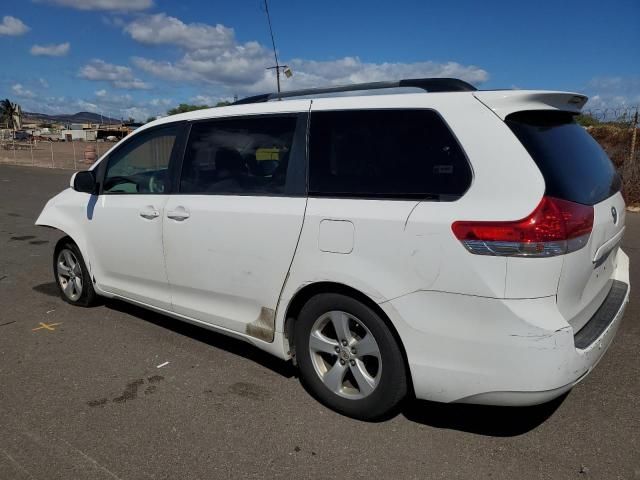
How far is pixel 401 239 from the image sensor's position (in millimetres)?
2588

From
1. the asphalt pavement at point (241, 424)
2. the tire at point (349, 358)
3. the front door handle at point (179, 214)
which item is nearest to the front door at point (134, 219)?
the front door handle at point (179, 214)

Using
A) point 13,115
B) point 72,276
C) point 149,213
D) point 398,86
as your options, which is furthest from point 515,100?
point 13,115

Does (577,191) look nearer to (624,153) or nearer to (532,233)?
(532,233)

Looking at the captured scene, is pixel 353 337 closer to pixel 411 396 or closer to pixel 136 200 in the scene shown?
pixel 411 396

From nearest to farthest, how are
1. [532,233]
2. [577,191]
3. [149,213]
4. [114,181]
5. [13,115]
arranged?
[532,233], [577,191], [149,213], [114,181], [13,115]

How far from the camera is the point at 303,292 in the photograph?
3.07 meters

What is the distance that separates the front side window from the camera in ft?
13.2

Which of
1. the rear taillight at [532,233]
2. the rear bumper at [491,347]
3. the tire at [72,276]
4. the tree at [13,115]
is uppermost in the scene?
the tree at [13,115]

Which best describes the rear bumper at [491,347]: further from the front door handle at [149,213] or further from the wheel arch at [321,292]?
the front door handle at [149,213]

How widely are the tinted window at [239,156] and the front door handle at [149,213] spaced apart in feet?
0.94

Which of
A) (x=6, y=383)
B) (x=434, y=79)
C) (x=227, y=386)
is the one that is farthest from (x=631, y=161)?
(x=6, y=383)

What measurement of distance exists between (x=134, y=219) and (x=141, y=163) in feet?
2.09

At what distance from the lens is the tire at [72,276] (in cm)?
475

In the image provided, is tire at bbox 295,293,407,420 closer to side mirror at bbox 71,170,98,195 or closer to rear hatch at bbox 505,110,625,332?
rear hatch at bbox 505,110,625,332
